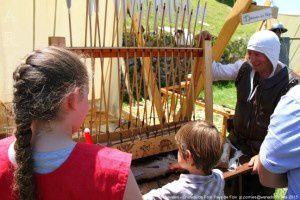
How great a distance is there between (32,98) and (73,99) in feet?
0.39

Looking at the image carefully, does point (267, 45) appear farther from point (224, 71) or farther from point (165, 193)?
point (165, 193)

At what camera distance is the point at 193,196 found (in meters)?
1.65

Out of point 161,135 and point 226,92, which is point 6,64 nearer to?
point 161,135

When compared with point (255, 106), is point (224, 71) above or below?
above

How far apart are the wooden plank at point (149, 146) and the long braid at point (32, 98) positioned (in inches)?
46.3

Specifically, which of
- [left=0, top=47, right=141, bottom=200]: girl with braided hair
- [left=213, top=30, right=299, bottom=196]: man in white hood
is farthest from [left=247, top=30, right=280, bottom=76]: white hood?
[left=0, top=47, right=141, bottom=200]: girl with braided hair

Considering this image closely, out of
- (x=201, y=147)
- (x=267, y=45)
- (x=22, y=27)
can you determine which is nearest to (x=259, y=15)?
(x=267, y=45)

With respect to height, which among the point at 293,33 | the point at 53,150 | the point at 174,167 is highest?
the point at 293,33

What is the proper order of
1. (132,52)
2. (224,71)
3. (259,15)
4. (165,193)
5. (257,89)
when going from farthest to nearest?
(224,71), (259,15), (257,89), (132,52), (165,193)

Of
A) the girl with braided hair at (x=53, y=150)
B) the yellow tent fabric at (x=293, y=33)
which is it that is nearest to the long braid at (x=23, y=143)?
the girl with braided hair at (x=53, y=150)

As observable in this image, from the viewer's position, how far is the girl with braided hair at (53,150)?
104 cm

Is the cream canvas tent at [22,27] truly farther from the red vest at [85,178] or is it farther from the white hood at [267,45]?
the red vest at [85,178]

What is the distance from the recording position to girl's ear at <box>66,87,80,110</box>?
1081mm

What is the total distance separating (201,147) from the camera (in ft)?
5.62
